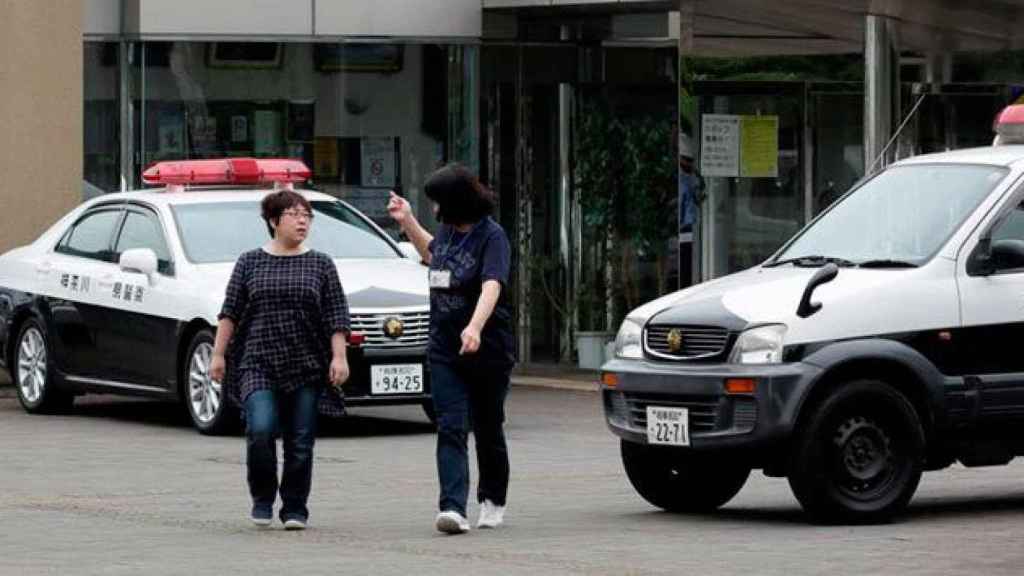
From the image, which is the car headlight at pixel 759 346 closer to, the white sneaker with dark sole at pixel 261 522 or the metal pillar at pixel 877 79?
the white sneaker with dark sole at pixel 261 522

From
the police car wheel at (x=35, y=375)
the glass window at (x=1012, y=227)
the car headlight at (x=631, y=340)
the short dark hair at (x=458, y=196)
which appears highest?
the short dark hair at (x=458, y=196)

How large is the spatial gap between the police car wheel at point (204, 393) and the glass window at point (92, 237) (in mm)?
1521

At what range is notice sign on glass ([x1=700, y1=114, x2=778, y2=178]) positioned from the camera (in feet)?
76.4

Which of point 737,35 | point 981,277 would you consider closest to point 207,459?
point 981,277

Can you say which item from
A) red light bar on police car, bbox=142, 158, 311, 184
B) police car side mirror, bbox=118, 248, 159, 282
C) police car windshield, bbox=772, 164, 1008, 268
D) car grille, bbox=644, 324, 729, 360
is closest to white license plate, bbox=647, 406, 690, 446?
car grille, bbox=644, 324, 729, 360

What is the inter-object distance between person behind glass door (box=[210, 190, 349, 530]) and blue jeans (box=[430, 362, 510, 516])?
0.52m

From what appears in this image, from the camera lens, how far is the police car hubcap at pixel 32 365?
19.7 m

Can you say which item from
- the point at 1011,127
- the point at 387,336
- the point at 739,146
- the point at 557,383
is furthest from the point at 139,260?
the point at 739,146

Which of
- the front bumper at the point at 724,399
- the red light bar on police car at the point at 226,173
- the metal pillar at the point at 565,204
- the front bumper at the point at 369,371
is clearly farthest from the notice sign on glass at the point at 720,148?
the front bumper at the point at 724,399

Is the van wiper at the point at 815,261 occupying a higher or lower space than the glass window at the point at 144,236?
higher

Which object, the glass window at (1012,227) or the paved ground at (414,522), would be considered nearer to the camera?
the paved ground at (414,522)

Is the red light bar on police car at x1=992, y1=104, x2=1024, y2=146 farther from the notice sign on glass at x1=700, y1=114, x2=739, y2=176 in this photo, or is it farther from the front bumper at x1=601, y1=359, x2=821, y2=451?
the notice sign on glass at x1=700, y1=114, x2=739, y2=176

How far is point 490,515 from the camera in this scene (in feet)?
40.7

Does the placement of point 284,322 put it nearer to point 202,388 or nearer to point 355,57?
point 202,388
